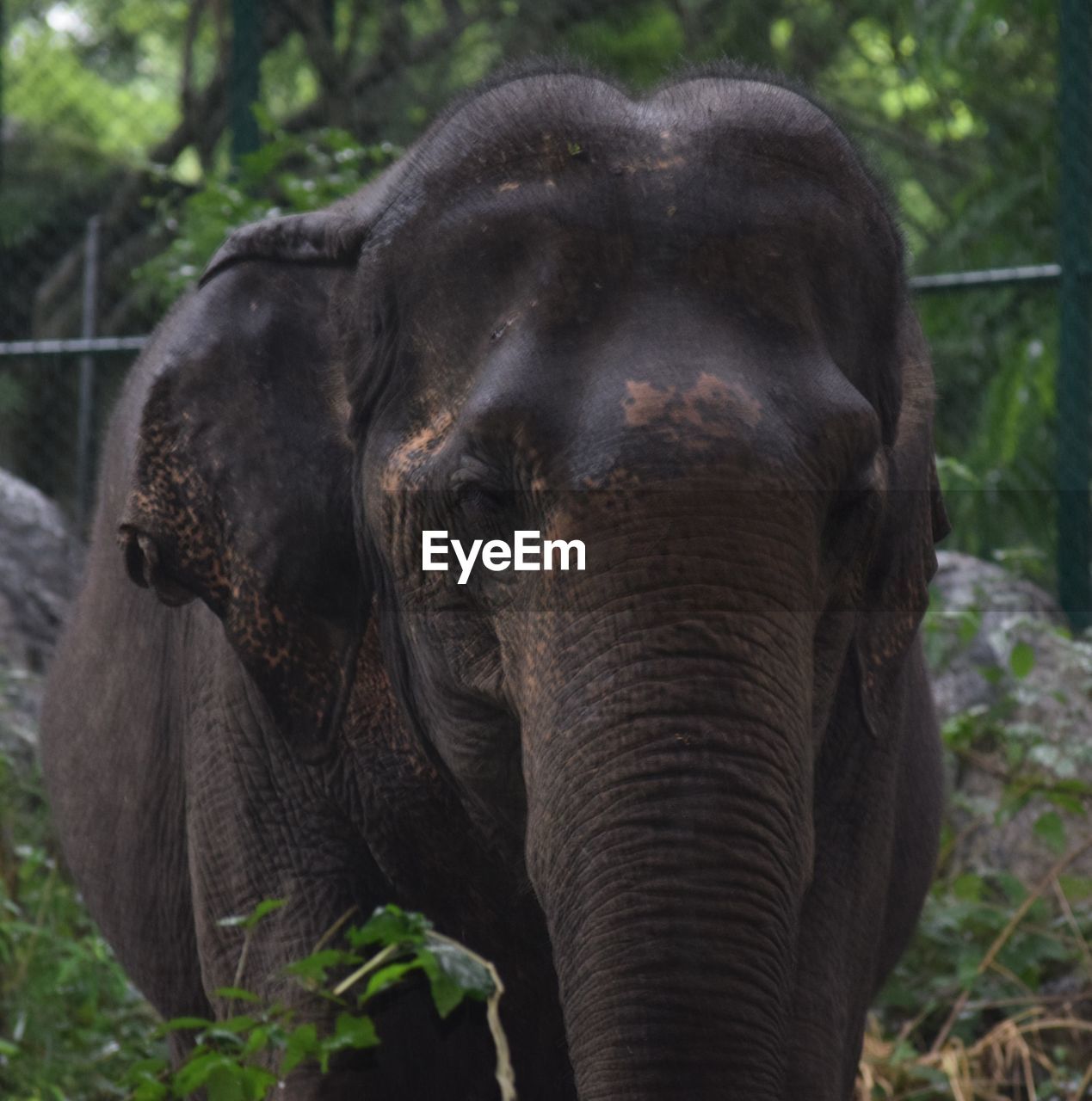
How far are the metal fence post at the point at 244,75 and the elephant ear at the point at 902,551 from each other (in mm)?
4597

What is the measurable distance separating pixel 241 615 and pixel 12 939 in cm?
165

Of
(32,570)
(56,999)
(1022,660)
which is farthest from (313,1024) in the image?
(32,570)

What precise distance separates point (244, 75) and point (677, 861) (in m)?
5.49

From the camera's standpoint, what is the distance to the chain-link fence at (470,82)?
250 inches

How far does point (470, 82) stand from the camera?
4793mm

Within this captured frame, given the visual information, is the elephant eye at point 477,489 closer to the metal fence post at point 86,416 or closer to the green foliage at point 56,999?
the green foliage at point 56,999

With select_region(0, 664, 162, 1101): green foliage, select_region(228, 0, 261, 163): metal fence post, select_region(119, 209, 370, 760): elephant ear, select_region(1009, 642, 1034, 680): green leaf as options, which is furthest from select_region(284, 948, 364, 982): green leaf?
select_region(228, 0, 261, 163): metal fence post

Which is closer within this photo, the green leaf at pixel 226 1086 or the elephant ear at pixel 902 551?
the green leaf at pixel 226 1086

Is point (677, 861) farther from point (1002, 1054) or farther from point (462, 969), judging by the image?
point (1002, 1054)

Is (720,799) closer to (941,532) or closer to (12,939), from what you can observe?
(941,532)

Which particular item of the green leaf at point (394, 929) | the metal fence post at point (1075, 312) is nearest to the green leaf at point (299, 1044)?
the green leaf at point (394, 929)

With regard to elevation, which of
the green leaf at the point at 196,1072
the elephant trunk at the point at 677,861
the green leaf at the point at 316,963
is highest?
the elephant trunk at the point at 677,861

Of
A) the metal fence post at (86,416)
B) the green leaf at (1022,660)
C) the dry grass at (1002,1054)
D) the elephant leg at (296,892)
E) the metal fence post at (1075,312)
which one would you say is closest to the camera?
the elephant leg at (296,892)

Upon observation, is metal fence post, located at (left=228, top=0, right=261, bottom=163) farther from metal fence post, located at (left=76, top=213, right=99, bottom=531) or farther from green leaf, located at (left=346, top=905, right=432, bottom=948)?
green leaf, located at (left=346, top=905, right=432, bottom=948)
